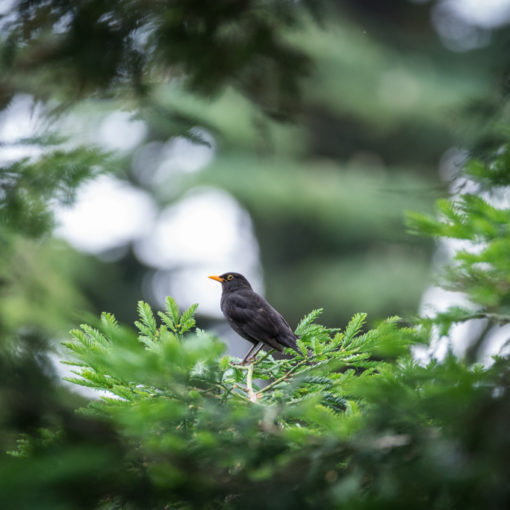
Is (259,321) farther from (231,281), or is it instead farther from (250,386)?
(250,386)

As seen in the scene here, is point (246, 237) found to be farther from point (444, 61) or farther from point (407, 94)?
point (444, 61)

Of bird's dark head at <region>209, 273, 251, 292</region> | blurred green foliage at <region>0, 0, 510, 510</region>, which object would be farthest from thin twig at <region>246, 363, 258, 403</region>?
bird's dark head at <region>209, 273, 251, 292</region>

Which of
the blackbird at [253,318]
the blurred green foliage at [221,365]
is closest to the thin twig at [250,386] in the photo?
the blurred green foliage at [221,365]

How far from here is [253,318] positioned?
3654mm

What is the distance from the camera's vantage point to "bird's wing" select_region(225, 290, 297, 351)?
11.0ft

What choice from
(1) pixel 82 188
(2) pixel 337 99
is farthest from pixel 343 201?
(1) pixel 82 188

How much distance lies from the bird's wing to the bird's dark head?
0.35m

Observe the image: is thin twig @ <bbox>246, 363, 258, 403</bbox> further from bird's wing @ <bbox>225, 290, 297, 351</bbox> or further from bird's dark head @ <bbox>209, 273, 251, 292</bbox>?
bird's dark head @ <bbox>209, 273, 251, 292</bbox>

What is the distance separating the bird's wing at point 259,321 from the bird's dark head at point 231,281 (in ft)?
1.14

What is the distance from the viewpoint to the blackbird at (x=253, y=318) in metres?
3.36

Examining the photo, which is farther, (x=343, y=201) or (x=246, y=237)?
(x=246, y=237)

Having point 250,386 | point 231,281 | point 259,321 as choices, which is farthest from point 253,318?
point 250,386

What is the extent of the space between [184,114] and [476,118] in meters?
1.19

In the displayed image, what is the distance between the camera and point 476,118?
1993 millimetres
